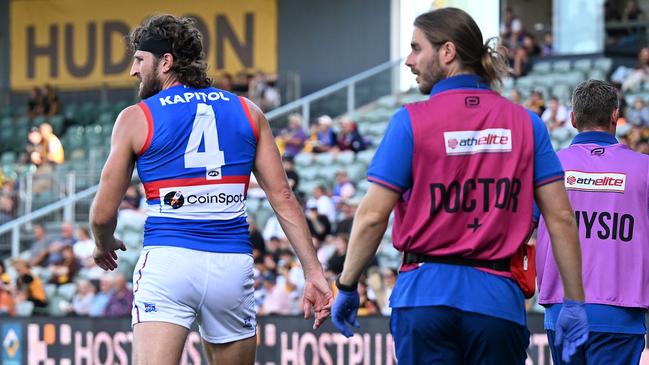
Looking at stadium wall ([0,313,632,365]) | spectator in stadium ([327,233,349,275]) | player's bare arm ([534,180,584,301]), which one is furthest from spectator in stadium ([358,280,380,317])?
player's bare arm ([534,180,584,301])

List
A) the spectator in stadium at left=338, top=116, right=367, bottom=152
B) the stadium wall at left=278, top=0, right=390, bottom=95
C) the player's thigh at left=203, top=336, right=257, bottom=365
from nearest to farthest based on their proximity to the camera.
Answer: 1. the player's thigh at left=203, top=336, right=257, bottom=365
2. the spectator in stadium at left=338, top=116, right=367, bottom=152
3. the stadium wall at left=278, top=0, right=390, bottom=95

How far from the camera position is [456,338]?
188 inches

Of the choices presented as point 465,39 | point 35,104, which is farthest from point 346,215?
point 35,104

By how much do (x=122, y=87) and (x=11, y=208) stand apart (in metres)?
7.95

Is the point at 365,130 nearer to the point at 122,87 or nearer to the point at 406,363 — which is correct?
the point at 122,87

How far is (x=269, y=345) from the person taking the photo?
11.6 metres

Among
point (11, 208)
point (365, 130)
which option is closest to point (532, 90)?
point (365, 130)

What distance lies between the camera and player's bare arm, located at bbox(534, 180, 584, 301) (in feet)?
16.0

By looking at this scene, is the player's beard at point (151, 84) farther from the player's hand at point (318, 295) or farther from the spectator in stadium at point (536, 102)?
the spectator in stadium at point (536, 102)

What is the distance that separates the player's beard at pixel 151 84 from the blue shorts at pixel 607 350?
86.4 inches

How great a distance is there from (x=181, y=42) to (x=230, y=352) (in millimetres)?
1344

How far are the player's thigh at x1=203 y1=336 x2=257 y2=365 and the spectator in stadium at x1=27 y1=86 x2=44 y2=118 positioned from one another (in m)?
22.0

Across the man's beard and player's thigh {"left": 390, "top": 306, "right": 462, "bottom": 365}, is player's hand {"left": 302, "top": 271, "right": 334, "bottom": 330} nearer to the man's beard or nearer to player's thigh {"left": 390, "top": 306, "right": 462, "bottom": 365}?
player's thigh {"left": 390, "top": 306, "right": 462, "bottom": 365}

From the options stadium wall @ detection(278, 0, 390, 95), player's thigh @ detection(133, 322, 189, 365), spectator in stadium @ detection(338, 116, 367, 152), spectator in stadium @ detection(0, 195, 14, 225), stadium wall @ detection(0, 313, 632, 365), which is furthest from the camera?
stadium wall @ detection(278, 0, 390, 95)
